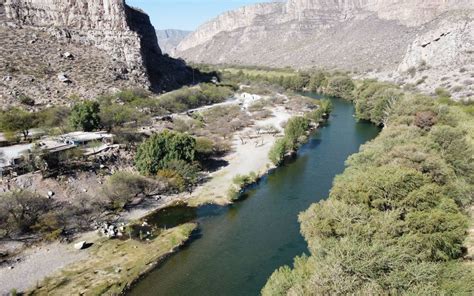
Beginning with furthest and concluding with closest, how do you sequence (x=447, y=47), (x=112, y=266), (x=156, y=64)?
(x=447, y=47) < (x=156, y=64) < (x=112, y=266)

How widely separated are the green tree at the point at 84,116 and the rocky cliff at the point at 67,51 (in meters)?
16.8

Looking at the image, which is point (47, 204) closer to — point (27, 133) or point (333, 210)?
point (27, 133)

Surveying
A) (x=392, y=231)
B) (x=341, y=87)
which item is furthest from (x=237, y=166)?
(x=341, y=87)

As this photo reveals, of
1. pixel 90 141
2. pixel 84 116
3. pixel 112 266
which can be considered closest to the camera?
pixel 112 266

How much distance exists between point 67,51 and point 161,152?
5114 cm

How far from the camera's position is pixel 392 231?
25.0 m

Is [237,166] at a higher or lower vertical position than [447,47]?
lower

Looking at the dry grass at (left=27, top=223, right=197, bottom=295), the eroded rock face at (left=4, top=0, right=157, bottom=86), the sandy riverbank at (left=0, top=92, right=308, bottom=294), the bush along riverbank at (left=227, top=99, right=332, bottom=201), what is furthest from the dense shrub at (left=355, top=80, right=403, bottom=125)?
the dry grass at (left=27, top=223, right=197, bottom=295)

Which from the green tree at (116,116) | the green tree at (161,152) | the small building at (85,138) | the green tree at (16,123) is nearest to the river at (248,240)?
the green tree at (161,152)

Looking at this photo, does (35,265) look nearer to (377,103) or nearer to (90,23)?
(90,23)

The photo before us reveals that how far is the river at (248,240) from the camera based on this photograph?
29859mm

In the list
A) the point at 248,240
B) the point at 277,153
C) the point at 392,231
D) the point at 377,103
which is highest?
the point at 377,103

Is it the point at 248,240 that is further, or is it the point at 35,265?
the point at 248,240

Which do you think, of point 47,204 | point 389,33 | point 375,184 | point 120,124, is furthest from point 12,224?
point 389,33
